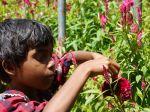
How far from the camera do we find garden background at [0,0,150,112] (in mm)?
2896

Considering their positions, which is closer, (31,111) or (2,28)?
(31,111)

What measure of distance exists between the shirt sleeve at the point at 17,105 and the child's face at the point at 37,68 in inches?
4.3

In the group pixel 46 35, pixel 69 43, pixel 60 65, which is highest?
pixel 46 35

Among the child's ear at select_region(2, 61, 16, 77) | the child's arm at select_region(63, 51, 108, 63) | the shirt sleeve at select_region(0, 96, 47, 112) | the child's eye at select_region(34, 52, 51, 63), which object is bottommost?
the shirt sleeve at select_region(0, 96, 47, 112)

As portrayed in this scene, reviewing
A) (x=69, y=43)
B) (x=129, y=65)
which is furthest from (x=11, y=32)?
(x=69, y=43)

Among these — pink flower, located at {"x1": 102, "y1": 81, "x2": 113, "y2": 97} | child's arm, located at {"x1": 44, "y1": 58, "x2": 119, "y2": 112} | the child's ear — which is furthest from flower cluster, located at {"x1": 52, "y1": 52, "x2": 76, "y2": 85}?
child's arm, located at {"x1": 44, "y1": 58, "x2": 119, "y2": 112}

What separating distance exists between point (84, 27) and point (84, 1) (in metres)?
0.32

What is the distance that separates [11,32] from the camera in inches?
84.6

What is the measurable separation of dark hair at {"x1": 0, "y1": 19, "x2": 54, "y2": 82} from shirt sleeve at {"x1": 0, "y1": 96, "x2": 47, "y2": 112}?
0.56ft

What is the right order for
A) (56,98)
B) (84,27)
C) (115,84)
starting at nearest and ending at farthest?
(56,98) → (115,84) → (84,27)

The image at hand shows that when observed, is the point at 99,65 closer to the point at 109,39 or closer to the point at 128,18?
the point at 128,18

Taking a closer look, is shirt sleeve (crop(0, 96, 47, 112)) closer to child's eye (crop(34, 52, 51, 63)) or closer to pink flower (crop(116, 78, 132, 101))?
child's eye (crop(34, 52, 51, 63))

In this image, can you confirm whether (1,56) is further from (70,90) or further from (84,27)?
(84,27)

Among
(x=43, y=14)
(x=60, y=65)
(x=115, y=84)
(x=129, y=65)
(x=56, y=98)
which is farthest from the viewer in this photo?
(x=43, y=14)
